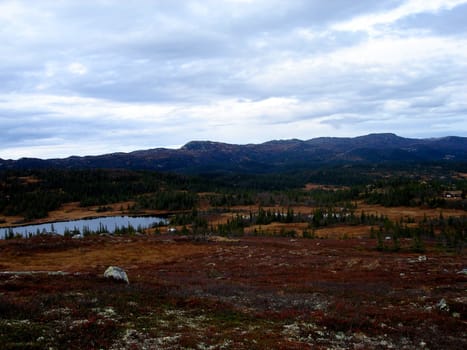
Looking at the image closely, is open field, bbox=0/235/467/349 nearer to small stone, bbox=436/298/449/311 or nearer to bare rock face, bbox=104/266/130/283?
small stone, bbox=436/298/449/311

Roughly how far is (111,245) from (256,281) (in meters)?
47.3

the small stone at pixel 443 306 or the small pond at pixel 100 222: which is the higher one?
the small stone at pixel 443 306

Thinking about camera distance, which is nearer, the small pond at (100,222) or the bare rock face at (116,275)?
the bare rock face at (116,275)

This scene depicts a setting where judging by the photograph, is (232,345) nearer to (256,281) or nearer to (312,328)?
(312,328)

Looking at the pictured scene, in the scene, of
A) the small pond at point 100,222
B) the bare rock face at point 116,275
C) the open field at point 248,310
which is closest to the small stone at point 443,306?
the open field at point 248,310

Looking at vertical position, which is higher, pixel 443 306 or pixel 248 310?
pixel 248 310

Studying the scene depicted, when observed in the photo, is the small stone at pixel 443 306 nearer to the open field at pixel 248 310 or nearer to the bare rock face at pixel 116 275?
the open field at pixel 248 310

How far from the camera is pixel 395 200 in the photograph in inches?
7249

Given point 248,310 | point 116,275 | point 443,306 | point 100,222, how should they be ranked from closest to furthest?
point 248,310 < point 443,306 < point 116,275 < point 100,222

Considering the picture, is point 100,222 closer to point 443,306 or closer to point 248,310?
point 248,310

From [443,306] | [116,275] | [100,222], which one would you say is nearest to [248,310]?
[116,275]

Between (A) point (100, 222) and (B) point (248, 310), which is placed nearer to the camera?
(B) point (248, 310)

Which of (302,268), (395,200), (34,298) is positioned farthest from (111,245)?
(395,200)

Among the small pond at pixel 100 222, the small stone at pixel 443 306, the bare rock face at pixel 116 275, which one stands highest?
the bare rock face at pixel 116 275
